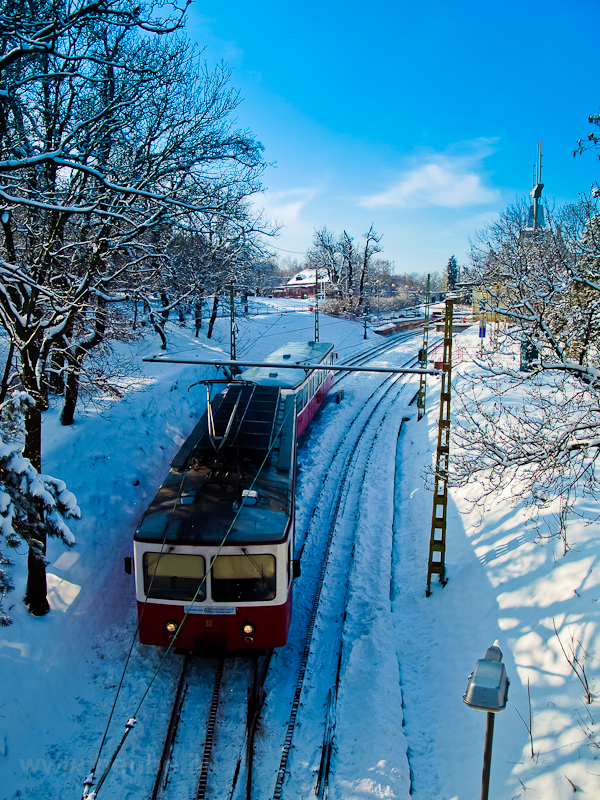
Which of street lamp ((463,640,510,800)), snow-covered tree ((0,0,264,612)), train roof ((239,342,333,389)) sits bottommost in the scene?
street lamp ((463,640,510,800))

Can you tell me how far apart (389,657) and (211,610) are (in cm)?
339

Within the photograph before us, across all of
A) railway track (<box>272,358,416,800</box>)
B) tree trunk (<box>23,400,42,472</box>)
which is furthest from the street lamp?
tree trunk (<box>23,400,42,472</box>)

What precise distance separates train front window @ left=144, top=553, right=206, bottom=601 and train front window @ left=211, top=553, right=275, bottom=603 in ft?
0.75

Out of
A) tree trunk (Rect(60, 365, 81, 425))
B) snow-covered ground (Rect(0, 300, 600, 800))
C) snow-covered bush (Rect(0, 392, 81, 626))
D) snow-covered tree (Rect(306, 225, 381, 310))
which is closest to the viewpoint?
snow-covered bush (Rect(0, 392, 81, 626))

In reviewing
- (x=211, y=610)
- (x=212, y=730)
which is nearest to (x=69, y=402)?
(x=211, y=610)

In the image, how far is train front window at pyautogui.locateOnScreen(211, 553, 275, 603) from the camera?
7.02 m

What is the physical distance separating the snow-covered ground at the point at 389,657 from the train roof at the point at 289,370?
4795 millimetres

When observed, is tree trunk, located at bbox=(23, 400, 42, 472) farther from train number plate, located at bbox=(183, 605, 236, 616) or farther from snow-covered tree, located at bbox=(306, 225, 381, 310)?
snow-covered tree, located at bbox=(306, 225, 381, 310)

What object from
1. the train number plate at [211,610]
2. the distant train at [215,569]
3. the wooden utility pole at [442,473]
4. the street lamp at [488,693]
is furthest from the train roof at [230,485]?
the street lamp at [488,693]

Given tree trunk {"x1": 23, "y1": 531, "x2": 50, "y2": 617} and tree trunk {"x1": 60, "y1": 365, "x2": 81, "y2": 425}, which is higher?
tree trunk {"x1": 60, "y1": 365, "x2": 81, "y2": 425}

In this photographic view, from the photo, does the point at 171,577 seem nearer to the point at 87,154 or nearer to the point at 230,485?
the point at 230,485

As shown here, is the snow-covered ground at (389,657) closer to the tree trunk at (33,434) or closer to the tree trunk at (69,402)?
the tree trunk at (69,402)

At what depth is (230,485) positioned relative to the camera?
8102mm

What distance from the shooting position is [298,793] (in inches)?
Answer: 239
